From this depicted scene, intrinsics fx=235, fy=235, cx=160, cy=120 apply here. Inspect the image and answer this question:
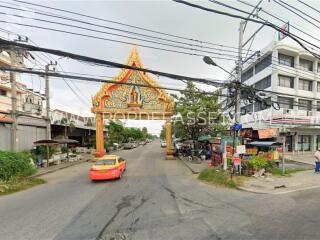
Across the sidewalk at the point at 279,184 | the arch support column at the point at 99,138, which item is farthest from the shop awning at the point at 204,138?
the arch support column at the point at 99,138

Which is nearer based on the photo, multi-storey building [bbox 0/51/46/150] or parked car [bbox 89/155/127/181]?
parked car [bbox 89/155/127/181]

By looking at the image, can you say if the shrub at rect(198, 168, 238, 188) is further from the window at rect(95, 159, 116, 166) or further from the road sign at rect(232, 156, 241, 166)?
the window at rect(95, 159, 116, 166)

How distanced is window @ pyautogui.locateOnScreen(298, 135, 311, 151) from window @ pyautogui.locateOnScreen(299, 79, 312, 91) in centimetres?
665

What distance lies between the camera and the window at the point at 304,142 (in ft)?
97.3

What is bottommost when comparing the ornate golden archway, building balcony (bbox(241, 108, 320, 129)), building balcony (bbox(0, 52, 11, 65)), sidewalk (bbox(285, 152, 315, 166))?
sidewalk (bbox(285, 152, 315, 166))

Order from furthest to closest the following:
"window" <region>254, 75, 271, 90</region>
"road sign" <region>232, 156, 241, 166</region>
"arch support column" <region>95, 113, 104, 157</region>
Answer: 1. "window" <region>254, 75, 271, 90</region>
2. "arch support column" <region>95, 113, 104, 157</region>
3. "road sign" <region>232, 156, 241, 166</region>

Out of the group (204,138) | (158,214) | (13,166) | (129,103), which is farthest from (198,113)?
(158,214)

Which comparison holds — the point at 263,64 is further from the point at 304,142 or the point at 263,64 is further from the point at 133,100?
the point at 133,100

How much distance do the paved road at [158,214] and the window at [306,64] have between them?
28.5 m

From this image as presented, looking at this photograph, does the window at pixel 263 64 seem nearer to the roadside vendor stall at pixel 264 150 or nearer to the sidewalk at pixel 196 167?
the roadside vendor stall at pixel 264 150

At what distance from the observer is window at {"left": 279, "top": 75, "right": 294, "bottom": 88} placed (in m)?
30.1

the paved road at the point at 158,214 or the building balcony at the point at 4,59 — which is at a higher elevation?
the building balcony at the point at 4,59

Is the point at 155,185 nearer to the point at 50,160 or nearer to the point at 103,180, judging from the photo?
the point at 103,180

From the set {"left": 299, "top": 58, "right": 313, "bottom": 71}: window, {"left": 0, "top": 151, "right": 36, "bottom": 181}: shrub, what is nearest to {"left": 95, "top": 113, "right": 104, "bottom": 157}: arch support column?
{"left": 0, "top": 151, "right": 36, "bottom": 181}: shrub
